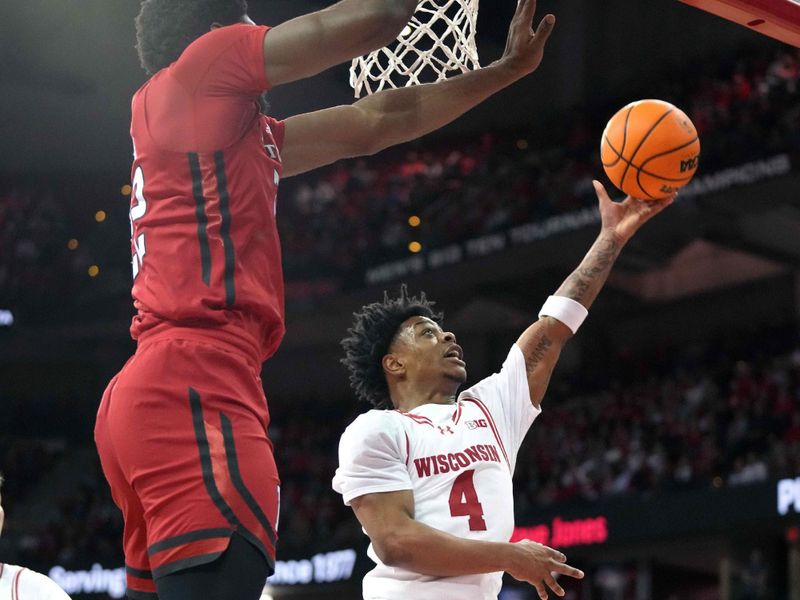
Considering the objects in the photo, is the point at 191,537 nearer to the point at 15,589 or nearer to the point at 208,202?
the point at 208,202

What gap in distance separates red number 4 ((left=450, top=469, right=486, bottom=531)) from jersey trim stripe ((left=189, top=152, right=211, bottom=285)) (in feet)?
4.73

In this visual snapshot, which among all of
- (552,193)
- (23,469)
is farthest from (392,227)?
(23,469)

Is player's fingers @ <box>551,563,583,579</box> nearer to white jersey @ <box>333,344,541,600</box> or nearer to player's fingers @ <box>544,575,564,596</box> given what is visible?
player's fingers @ <box>544,575,564,596</box>

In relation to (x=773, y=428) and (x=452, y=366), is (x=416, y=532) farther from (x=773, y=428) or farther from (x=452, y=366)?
(x=773, y=428)

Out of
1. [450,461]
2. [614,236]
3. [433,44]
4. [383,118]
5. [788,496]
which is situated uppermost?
[433,44]

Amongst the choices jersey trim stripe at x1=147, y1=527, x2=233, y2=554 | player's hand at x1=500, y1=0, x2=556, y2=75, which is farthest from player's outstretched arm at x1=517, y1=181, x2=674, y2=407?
jersey trim stripe at x1=147, y1=527, x2=233, y2=554

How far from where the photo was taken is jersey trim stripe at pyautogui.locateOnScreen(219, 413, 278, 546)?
185cm

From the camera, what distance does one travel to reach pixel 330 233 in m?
17.0

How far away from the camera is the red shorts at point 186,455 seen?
182 centimetres

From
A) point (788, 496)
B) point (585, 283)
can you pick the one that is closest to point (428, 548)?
point (585, 283)

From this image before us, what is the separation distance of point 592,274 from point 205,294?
1979 mm

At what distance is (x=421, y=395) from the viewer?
362 cm

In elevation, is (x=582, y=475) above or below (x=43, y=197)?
below

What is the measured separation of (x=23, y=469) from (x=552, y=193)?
867 cm
